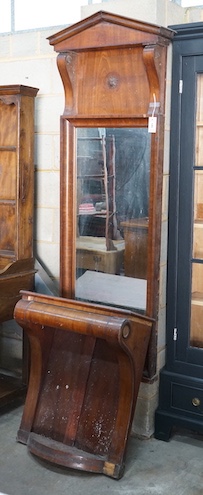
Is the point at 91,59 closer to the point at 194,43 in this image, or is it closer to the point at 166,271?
the point at 194,43

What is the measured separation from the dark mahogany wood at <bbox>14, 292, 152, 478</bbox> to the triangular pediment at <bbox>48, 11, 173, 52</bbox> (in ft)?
4.01

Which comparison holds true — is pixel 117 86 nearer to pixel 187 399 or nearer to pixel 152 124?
pixel 152 124

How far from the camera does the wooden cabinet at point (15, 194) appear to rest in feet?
10.7

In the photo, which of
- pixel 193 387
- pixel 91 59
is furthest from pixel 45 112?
pixel 193 387

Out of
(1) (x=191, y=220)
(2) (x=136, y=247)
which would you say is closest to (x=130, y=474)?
(2) (x=136, y=247)

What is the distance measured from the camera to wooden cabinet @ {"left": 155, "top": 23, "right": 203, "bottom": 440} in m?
2.91

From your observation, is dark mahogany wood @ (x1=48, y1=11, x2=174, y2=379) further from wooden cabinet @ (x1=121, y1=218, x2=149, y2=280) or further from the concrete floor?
the concrete floor

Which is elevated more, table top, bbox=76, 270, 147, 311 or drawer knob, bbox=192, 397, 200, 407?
table top, bbox=76, 270, 147, 311

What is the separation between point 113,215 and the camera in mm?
3104

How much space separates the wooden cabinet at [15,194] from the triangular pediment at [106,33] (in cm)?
37

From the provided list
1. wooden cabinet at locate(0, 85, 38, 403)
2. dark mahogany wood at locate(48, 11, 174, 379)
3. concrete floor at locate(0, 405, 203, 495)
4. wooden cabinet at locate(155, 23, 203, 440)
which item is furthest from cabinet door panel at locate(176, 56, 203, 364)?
wooden cabinet at locate(0, 85, 38, 403)

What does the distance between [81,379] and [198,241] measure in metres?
0.88

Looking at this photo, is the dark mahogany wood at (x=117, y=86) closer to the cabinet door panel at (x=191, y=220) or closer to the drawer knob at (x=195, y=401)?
the cabinet door panel at (x=191, y=220)

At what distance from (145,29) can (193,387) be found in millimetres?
1716
